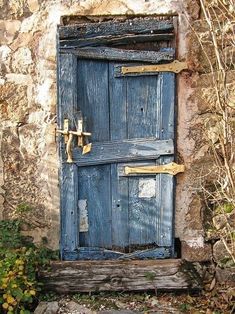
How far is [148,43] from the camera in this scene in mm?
4109

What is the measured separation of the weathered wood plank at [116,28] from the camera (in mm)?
4016

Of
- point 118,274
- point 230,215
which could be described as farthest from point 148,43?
point 118,274

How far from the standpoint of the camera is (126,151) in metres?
4.19

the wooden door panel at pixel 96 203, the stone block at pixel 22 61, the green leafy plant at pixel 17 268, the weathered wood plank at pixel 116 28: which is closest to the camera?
the green leafy plant at pixel 17 268

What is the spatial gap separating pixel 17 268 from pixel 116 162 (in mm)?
1048

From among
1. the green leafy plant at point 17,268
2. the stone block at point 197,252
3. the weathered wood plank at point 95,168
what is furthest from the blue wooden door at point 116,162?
the green leafy plant at point 17,268

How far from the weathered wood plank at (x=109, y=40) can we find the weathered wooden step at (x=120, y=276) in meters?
1.63

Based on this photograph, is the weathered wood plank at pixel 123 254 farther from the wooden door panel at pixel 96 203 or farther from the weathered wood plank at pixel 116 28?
the weathered wood plank at pixel 116 28

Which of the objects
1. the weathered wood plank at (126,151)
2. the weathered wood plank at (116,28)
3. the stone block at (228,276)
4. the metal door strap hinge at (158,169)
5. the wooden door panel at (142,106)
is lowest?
the stone block at (228,276)

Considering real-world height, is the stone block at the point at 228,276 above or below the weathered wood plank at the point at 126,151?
below

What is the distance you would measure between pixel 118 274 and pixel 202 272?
65 centimetres

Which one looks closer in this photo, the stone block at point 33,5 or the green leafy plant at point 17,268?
the green leafy plant at point 17,268

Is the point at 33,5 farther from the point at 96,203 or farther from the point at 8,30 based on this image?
the point at 96,203

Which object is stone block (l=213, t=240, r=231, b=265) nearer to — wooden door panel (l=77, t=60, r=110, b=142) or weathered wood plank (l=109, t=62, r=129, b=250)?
weathered wood plank (l=109, t=62, r=129, b=250)
